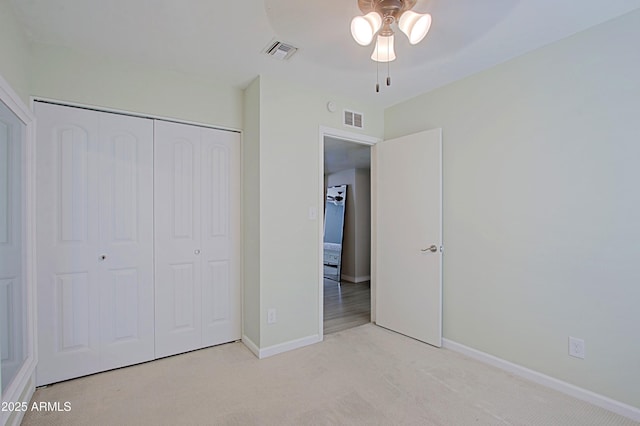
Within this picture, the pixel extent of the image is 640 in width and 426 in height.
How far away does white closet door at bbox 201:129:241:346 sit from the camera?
2.81 m

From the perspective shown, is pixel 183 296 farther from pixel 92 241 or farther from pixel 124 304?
pixel 92 241

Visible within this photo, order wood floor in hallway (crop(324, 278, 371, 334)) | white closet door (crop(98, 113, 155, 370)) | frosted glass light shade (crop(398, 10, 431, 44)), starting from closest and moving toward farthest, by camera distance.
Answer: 1. frosted glass light shade (crop(398, 10, 431, 44))
2. white closet door (crop(98, 113, 155, 370))
3. wood floor in hallway (crop(324, 278, 371, 334))

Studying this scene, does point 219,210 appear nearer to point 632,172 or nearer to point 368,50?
point 368,50

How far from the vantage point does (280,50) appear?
227 centimetres

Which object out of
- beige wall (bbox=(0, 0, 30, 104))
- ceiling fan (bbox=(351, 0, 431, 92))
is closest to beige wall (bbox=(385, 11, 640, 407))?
ceiling fan (bbox=(351, 0, 431, 92))

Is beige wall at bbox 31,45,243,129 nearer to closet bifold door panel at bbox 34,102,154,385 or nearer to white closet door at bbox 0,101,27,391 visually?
closet bifold door panel at bbox 34,102,154,385

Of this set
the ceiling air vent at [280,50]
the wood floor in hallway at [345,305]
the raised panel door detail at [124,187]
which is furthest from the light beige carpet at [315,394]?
the ceiling air vent at [280,50]

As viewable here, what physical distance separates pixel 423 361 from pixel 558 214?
1.55m

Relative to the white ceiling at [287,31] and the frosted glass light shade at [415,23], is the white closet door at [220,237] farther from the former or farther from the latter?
the frosted glass light shade at [415,23]

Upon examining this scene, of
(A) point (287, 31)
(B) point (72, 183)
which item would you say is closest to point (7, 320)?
(B) point (72, 183)

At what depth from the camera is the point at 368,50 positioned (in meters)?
2.07

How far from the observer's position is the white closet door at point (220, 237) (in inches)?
110

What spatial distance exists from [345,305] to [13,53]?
396cm

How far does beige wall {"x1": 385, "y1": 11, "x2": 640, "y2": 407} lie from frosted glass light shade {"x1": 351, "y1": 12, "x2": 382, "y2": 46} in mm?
1516
